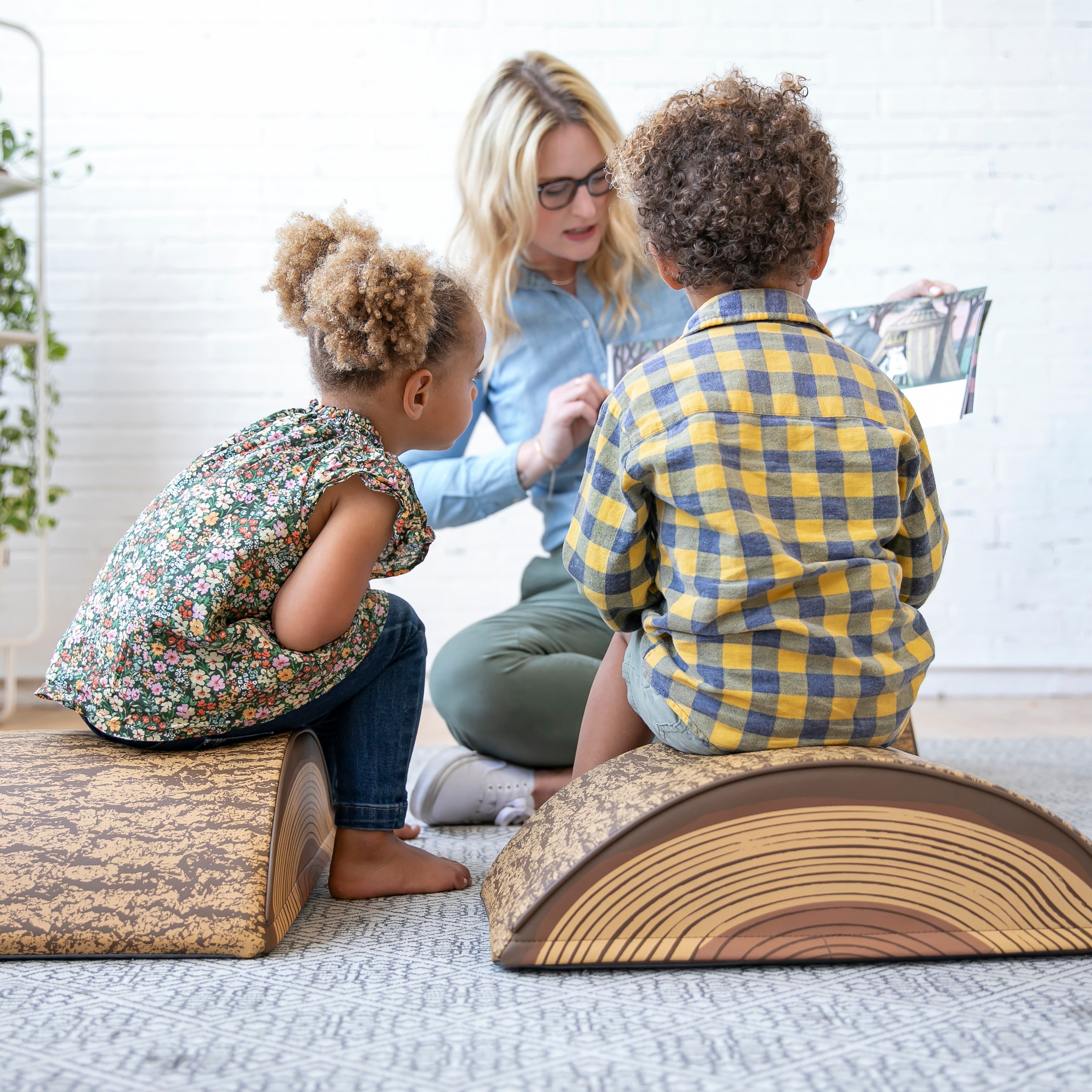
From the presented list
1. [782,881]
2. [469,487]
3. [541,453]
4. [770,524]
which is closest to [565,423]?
[541,453]

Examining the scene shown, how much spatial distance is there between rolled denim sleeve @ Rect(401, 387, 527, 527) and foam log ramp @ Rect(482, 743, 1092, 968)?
799mm

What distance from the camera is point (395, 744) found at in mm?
1087

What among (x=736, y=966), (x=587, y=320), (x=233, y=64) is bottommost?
(x=736, y=966)

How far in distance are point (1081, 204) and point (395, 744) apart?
2392 millimetres

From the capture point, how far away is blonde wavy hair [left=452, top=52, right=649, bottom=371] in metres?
1.53

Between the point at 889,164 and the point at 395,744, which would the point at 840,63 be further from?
the point at 395,744

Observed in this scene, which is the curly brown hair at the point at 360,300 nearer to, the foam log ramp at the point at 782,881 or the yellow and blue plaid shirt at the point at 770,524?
the yellow and blue plaid shirt at the point at 770,524

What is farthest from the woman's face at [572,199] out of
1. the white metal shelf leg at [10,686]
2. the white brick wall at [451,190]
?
the white metal shelf leg at [10,686]

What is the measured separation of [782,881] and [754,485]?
326 mm

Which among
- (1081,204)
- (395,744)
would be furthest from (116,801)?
(1081,204)

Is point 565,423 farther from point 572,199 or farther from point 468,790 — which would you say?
point 468,790

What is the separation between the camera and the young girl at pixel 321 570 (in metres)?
0.94

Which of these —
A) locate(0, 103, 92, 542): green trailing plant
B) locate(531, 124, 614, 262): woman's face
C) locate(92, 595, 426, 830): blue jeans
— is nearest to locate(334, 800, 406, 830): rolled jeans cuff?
locate(92, 595, 426, 830): blue jeans

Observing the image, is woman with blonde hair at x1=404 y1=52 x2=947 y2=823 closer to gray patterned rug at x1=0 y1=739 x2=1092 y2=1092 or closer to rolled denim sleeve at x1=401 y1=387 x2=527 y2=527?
rolled denim sleeve at x1=401 y1=387 x2=527 y2=527
